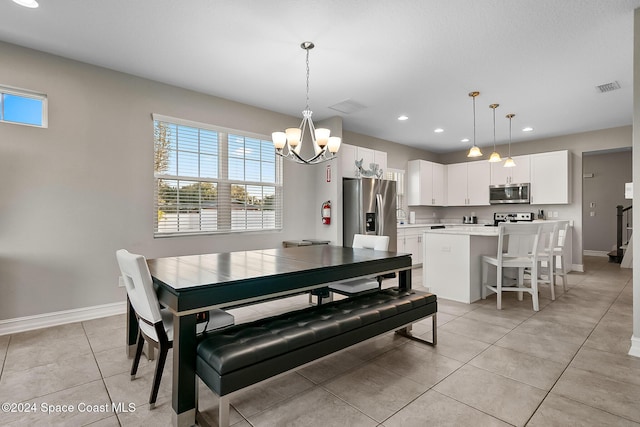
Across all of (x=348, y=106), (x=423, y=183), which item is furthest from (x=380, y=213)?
(x=423, y=183)

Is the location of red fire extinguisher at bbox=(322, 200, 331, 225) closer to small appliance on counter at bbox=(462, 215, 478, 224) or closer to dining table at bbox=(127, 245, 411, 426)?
dining table at bbox=(127, 245, 411, 426)

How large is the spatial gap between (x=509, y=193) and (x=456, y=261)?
3599 mm

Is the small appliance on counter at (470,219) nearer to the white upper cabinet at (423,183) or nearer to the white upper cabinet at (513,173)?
the white upper cabinet at (423,183)

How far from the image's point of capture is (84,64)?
3.38m

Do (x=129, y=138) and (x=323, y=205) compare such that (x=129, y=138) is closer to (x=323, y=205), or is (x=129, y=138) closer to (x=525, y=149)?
(x=323, y=205)

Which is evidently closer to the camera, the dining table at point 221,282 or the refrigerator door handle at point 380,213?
the dining table at point 221,282

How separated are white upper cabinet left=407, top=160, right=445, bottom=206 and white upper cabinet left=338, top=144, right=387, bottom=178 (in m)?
1.47

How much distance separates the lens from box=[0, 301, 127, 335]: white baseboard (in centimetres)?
301

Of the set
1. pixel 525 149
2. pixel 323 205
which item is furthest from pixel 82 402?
pixel 525 149

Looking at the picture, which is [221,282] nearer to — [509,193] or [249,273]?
[249,273]

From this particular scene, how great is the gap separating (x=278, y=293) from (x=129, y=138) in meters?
2.93

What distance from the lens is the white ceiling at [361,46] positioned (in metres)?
2.50

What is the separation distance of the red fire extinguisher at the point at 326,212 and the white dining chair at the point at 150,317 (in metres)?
3.24

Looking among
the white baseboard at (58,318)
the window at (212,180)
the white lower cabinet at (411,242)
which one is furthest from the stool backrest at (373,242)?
the white baseboard at (58,318)
